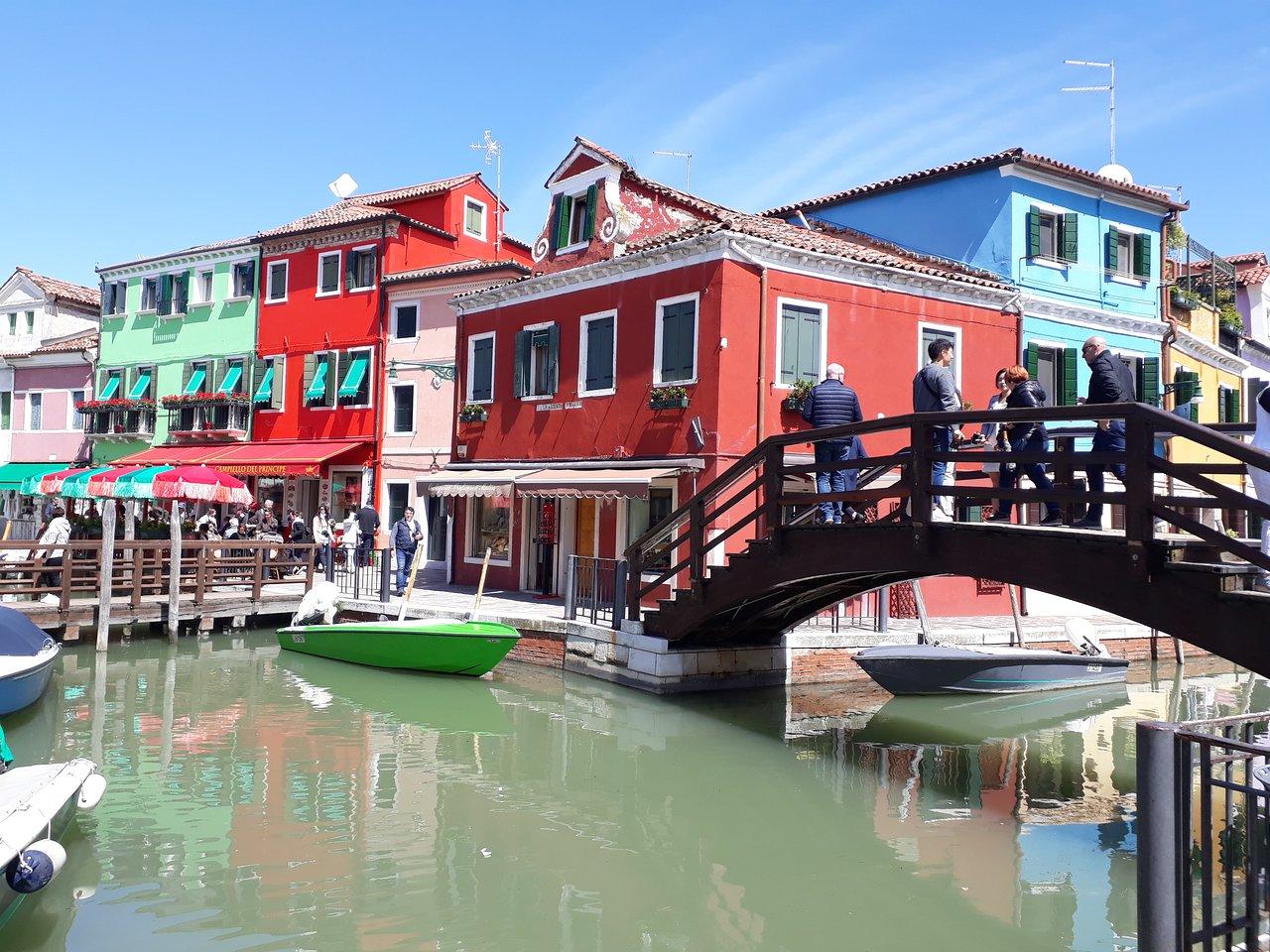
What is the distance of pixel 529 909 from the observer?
22.1ft

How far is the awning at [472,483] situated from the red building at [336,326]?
772 cm

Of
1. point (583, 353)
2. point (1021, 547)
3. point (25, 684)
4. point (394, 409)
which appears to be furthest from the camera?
point (394, 409)

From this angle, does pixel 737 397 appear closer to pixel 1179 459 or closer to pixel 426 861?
pixel 426 861

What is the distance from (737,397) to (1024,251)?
23.4ft

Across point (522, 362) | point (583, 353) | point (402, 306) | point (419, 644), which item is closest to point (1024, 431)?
point (419, 644)

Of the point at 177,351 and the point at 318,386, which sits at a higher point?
the point at 177,351

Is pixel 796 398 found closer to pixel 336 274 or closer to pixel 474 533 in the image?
pixel 474 533

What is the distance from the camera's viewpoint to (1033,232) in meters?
19.5

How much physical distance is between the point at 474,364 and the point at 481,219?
33.0 ft

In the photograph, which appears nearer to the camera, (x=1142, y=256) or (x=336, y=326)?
(x=1142, y=256)

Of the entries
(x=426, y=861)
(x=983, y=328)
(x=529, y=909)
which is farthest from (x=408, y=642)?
(x=983, y=328)

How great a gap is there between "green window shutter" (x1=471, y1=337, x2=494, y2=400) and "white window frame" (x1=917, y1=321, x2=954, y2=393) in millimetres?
8400

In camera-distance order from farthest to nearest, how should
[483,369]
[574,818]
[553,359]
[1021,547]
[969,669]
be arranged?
[483,369]
[553,359]
[969,669]
[574,818]
[1021,547]

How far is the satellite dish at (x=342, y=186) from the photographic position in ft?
107
